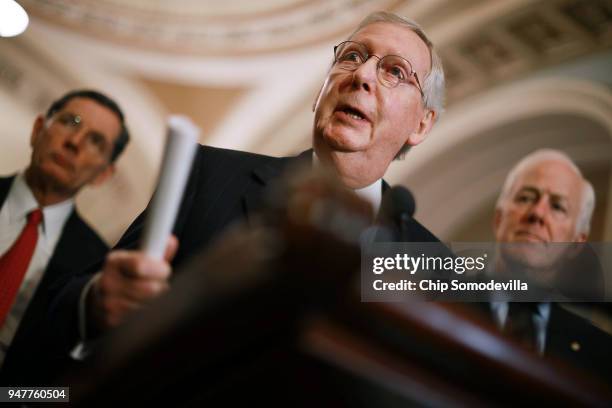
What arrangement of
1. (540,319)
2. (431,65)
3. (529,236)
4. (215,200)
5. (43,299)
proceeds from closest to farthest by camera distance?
(215,200), (540,319), (431,65), (43,299), (529,236)

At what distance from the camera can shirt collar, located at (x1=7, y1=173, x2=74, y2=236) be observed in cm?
249

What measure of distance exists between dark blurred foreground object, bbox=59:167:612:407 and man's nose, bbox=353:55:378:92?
1013 mm

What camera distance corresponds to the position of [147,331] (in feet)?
2.53

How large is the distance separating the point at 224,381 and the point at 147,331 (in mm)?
92

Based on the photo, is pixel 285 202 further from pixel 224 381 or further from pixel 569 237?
pixel 569 237

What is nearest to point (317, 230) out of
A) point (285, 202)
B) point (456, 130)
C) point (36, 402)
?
point (285, 202)

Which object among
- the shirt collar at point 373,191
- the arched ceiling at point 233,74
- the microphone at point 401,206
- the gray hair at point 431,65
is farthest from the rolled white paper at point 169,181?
the arched ceiling at point 233,74

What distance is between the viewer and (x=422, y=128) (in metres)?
1.95

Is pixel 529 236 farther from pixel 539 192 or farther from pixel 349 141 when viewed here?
pixel 349 141

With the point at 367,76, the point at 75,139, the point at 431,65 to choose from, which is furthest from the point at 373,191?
the point at 75,139

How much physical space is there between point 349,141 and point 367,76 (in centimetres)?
18

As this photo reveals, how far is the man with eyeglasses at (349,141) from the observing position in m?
1.38

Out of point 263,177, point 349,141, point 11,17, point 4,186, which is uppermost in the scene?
point 11,17

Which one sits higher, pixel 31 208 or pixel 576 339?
pixel 31 208
